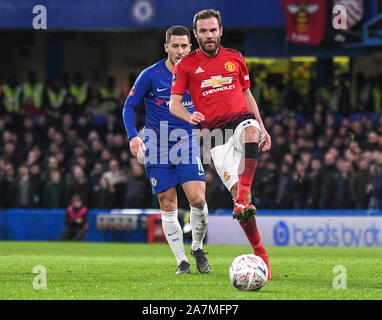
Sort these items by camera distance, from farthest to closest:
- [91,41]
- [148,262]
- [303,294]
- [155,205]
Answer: [91,41] → [155,205] → [148,262] → [303,294]

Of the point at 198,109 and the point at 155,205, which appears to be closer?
the point at 198,109

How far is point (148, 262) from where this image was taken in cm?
1155

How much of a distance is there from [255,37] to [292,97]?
6.78 ft

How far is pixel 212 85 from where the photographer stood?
8414 mm

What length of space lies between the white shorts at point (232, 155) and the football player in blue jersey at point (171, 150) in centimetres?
96

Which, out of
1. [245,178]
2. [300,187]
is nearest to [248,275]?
[245,178]

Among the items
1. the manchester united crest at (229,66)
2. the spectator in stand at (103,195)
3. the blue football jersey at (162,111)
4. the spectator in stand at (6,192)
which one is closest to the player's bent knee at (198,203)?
the blue football jersey at (162,111)

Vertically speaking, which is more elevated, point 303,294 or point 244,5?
point 244,5

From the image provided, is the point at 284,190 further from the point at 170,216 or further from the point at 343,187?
the point at 170,216

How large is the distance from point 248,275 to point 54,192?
13.0 m

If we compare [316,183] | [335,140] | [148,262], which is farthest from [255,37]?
[148,262]

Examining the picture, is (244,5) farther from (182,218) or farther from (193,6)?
(182,218)

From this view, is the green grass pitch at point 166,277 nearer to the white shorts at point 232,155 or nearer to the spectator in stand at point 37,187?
the white shorts at point 232,155

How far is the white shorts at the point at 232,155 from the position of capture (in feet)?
26.9
